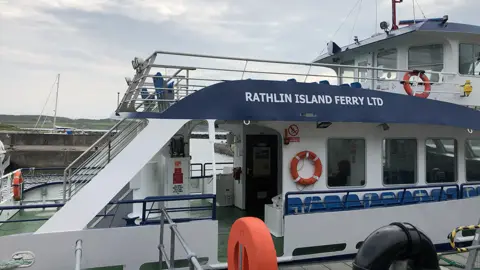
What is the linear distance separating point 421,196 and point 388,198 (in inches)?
32.7

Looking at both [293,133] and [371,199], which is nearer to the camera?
[293,133]

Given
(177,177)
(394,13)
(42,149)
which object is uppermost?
(394,13)

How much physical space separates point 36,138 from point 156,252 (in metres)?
34.6

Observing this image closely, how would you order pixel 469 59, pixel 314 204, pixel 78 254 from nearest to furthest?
pixel 78 254, pixel 314 204, pixel 469 59

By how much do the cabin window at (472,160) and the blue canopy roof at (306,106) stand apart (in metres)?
1.02

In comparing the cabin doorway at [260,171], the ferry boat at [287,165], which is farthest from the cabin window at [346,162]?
the cabin doorway at [260,171]

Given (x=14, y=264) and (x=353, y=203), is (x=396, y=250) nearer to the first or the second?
(x=353, y=203)

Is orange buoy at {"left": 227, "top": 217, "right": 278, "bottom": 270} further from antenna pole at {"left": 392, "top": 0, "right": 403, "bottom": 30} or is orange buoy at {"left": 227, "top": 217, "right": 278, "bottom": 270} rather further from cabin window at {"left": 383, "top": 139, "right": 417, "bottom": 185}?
antenna pole at {"left": 392, "top": 0, "right": 403, "bottom": 30}

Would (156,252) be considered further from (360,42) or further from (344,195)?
(360,42)

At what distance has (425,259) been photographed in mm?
3848

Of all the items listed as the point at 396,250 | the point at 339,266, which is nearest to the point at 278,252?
the point at 339,266

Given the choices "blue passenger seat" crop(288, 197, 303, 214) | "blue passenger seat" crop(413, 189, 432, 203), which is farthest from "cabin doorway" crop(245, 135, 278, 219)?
"blue passenger seat" crop(413, 189, 432, 203)

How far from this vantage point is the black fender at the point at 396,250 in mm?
3686

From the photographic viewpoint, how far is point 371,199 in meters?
7.63
